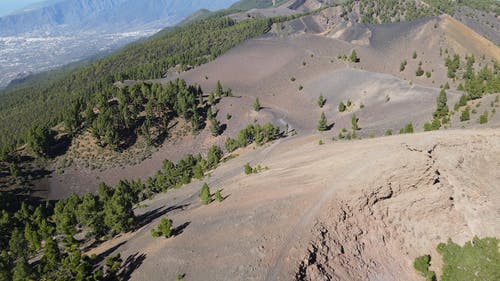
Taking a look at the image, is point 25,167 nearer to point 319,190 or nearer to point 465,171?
point 319,190

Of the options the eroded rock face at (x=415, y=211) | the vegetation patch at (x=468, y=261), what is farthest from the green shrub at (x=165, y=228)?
the vegetation patch at (x=468, y=261)

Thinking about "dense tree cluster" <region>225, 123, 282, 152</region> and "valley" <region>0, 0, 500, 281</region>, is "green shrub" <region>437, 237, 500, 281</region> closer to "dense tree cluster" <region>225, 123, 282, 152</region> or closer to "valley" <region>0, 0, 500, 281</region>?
"valley" <region>0, 0, 500, 281</region>

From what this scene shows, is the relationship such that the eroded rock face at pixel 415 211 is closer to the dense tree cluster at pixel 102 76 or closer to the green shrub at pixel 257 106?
the green shrub at pixel 257 106

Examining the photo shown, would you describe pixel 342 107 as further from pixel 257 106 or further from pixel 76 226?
pixel 76 226

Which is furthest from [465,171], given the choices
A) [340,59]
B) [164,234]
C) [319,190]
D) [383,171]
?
[340,59]

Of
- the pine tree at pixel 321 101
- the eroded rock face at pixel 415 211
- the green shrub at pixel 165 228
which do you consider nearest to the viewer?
the eroded rock face at pixel 415 211
